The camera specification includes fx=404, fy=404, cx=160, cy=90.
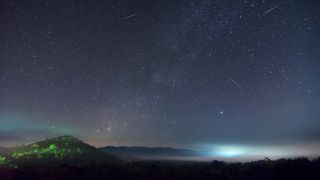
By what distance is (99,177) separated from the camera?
52.1 meters

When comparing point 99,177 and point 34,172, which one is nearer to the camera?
point 99,177

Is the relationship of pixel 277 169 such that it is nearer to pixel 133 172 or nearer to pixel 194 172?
pixel 194 172

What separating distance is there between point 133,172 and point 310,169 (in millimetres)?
22885

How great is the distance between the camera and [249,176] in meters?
51.1

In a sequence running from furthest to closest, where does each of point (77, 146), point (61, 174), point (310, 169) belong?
point (77, 146) < point (61, 174) < point (310, 169)

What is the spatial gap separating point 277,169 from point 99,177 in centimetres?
2283

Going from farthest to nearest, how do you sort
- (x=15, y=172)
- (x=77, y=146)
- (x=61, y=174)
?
(x=77, y=146) < (x=15, y=172) < (x=61, y=174)

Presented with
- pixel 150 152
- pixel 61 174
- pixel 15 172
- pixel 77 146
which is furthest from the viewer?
pixel 150 152

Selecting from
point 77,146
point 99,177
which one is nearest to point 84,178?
point 99,177

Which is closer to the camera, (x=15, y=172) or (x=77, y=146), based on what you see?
(x=15, y=172)

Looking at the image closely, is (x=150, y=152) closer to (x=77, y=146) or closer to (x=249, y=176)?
(x=77, y=146)

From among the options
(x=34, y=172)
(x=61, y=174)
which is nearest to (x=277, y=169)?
(x=61, y=174)

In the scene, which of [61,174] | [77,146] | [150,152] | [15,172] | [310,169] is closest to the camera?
[310,169]

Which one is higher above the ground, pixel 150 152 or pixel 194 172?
pixel 150 152
